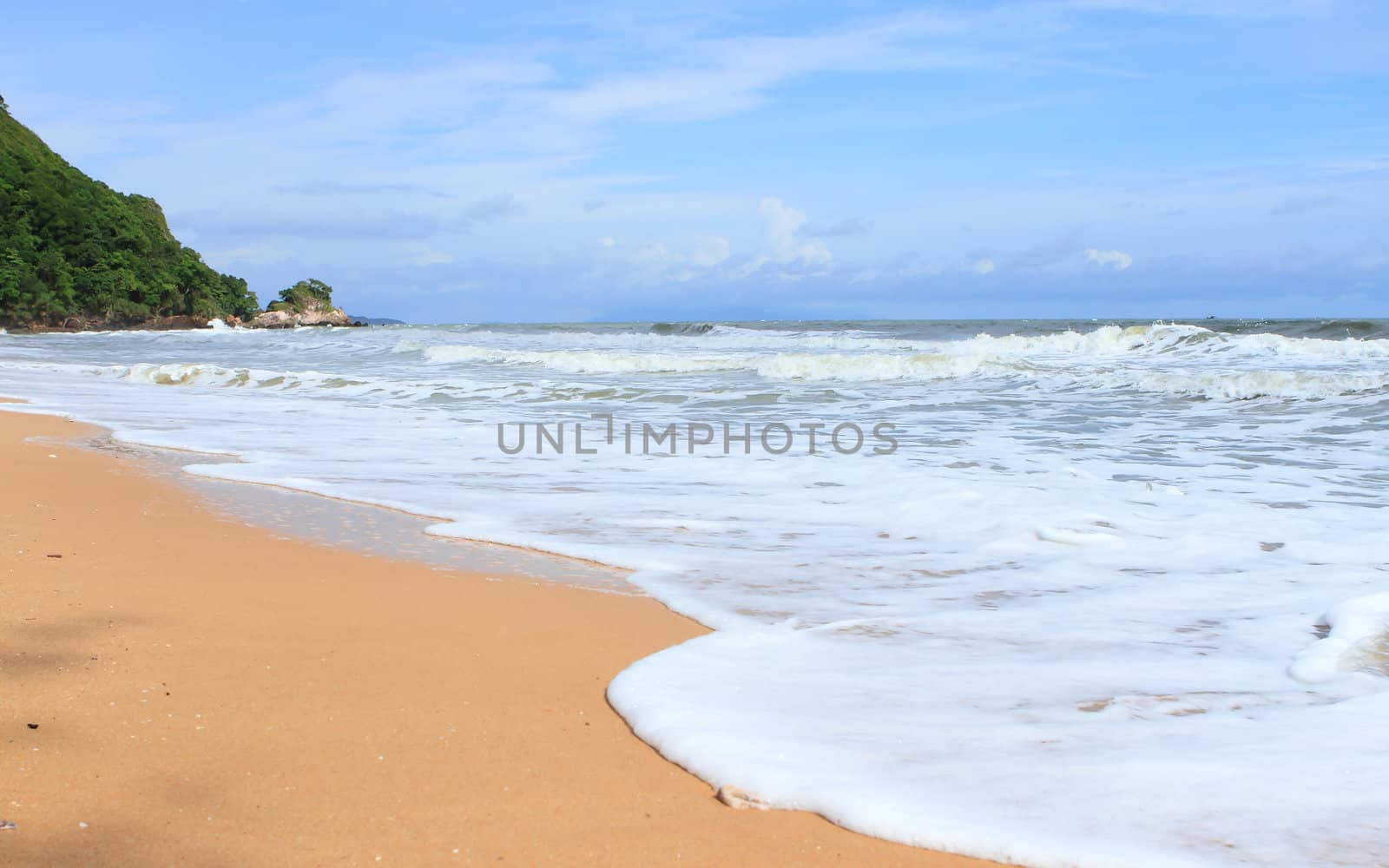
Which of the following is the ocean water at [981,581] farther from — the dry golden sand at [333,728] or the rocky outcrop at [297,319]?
the rocky outcrop at [297,319]

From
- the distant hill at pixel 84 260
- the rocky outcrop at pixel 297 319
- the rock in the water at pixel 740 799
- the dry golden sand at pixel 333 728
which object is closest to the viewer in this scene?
the dry golden sand at pixel 333 728

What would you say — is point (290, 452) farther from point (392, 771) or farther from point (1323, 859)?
point (1323, 859)

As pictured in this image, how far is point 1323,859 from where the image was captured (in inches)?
68.9

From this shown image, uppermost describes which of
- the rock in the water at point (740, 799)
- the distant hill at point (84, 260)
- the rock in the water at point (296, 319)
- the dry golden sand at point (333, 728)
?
the distant hill at point (84, 260)

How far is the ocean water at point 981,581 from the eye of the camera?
198 centimetres

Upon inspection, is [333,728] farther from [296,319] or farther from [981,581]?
[296,319]

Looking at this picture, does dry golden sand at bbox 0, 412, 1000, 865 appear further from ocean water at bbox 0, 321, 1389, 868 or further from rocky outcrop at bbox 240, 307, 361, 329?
rocky outcrop at bbox 240, 307, 361, 329

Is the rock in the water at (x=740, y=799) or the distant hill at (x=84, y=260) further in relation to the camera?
the distant hill at (x=84, y=260)

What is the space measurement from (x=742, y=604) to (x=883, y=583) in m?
0.65

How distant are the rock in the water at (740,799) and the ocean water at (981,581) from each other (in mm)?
32

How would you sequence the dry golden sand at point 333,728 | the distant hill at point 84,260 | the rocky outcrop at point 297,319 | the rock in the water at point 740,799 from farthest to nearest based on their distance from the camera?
1. the rocky outcrop at point 297,319
2. the distant hill at point 84,260
3. the rock in the water at point 740,799
4. the dry golden sand at point 333,728

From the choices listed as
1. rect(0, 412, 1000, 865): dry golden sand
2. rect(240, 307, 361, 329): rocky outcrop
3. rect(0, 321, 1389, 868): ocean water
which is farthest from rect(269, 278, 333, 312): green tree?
rect(0, 412, 1000, 865): dry golden sand

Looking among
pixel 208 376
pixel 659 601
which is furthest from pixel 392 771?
pixel 208 376

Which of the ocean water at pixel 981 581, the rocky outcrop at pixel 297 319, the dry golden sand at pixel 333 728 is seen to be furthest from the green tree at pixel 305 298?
the dry golden sand at pixel 333 728
